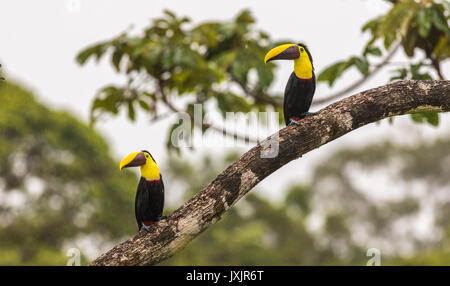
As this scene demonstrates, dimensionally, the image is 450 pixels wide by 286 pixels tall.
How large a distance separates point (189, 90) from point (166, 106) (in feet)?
1.11

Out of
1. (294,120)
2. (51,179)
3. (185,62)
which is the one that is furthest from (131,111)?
(51,179)

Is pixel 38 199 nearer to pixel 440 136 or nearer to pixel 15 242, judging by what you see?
pixel 15 242

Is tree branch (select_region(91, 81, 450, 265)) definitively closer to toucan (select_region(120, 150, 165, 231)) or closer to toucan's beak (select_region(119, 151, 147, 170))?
toucan (select_region(120, 150, 165, 231))

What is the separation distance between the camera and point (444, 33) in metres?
4.95

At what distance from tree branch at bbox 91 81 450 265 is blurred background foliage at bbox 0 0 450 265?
938 mm

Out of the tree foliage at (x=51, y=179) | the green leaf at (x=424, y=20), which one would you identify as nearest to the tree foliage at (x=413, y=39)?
the green leaf at (x=424, y=20)

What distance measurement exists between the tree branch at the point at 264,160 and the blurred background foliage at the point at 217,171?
0.94 m

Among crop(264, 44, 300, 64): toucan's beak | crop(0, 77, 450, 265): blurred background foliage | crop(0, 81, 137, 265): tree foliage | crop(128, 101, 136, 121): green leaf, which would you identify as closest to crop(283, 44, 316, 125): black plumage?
crop(264, 44, 300, 64): toucan's beak

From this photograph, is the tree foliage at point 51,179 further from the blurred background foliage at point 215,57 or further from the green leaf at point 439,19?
the green leaf at point 439,19

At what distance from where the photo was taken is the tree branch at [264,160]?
3.03 metres

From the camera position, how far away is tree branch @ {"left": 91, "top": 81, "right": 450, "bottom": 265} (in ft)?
9.93

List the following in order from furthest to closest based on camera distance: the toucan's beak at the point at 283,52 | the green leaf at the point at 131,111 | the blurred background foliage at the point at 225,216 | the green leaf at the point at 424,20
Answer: the blurred background foliage at the point at 225,216 → the green leaf at the point at 131,111 → the green leaf at the point at 424,20 → the toucan's beak at the point at 283,52
